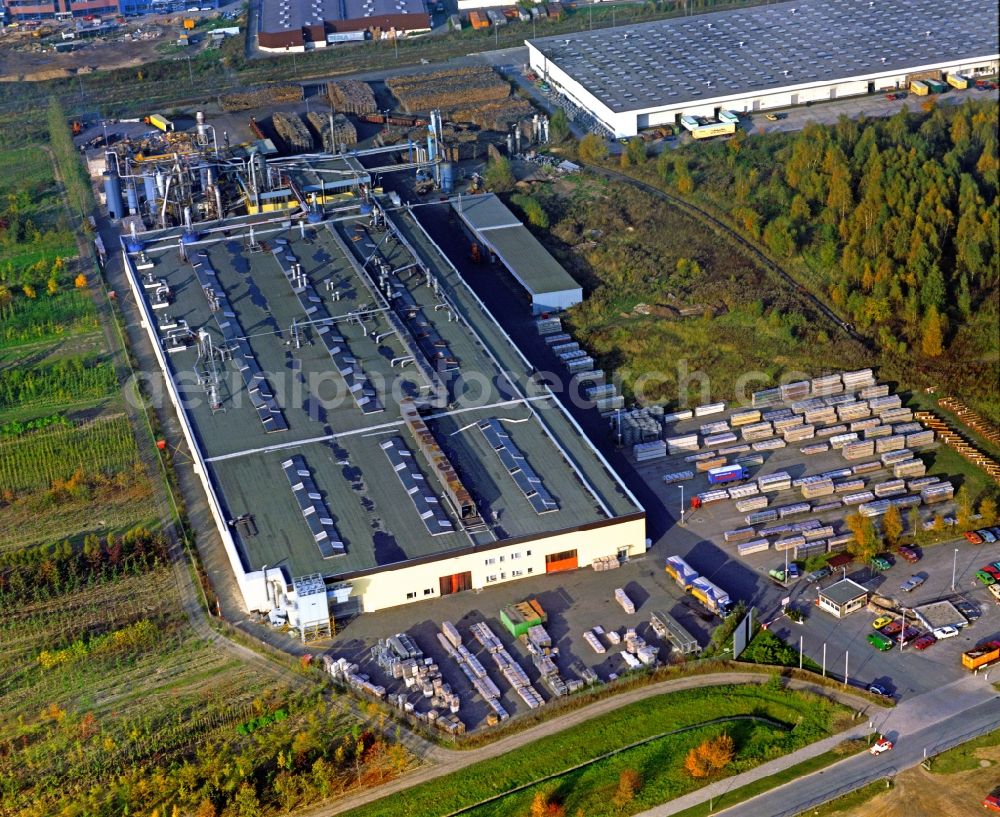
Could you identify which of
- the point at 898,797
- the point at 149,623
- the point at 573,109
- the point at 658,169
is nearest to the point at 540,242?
the point at 658,169

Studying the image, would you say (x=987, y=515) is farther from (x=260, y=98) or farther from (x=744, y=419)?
(x=260, y=98)

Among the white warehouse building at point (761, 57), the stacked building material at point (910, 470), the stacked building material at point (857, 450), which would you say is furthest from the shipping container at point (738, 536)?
the white warehouse building at point (761, 57)

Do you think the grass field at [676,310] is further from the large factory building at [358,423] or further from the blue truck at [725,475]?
the large factory building at [358,423]

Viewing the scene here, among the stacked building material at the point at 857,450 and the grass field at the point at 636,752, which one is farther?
the stacked building material at the point at 857,450

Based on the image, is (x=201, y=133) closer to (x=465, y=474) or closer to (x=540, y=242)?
(x=540, y=242)

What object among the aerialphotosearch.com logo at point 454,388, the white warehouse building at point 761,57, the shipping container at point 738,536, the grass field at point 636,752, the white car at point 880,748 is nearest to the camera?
the grass field at point 636,752
